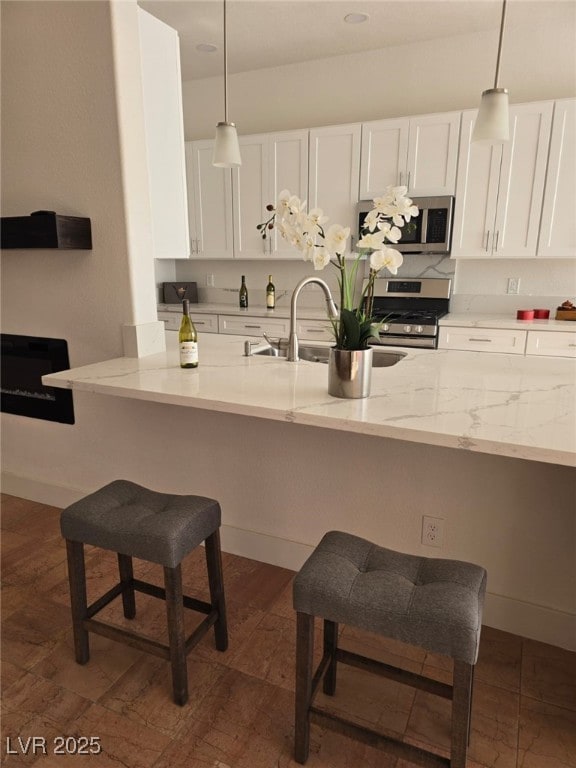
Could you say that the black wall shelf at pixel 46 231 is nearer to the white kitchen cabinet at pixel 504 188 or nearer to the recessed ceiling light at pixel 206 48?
the recessed ceiling light at pixel 206 48

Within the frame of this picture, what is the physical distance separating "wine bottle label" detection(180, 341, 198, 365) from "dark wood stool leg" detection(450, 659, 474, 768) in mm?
1347

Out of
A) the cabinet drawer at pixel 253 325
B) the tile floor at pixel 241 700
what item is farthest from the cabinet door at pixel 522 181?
the tile floor at pixel 241 700

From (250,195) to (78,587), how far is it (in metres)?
3.53

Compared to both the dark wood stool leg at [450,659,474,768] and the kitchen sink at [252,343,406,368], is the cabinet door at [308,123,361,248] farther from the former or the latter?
the dark wood stool leg at [450,659,474,768]

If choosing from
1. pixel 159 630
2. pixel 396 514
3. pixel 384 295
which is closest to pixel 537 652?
pixel 396 514

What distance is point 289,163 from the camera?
4113 millimetres

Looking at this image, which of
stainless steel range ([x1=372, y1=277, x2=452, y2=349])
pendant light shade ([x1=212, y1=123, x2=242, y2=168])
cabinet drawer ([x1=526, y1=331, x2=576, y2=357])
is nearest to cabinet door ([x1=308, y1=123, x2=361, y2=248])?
stainless steel range ([x1=372, y1=277, x2=452, y2=349])

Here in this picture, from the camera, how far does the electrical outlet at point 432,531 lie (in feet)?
6.22

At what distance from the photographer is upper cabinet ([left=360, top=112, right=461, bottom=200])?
3.61m

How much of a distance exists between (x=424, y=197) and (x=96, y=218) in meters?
2.45

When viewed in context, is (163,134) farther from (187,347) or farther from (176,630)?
(176,630)

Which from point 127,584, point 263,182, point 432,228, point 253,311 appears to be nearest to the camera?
point 127,584

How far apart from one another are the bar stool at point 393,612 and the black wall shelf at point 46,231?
1.64 meters

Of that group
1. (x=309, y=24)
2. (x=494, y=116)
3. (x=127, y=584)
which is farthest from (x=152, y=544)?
(x=309, y=24)
